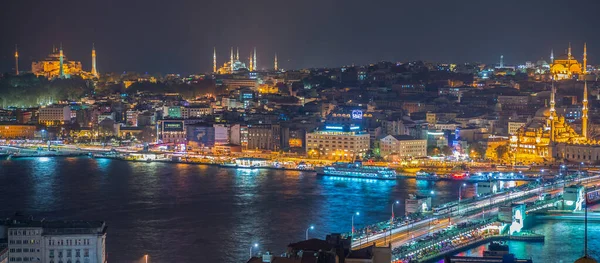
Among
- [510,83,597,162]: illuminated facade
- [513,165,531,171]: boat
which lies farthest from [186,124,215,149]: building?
[513,165,531,171]: boat

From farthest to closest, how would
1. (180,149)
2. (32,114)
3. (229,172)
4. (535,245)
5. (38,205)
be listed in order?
(32,114), (180,149), (229,172), (38,205), (535,245)

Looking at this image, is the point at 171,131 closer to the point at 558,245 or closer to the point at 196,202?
the point at 196,202

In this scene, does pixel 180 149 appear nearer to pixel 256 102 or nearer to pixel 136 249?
pixel 256 102

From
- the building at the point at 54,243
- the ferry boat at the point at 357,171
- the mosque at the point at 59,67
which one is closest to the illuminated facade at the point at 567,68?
the ferry boat at the point at 357,171

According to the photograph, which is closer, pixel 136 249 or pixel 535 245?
pixel 136 249

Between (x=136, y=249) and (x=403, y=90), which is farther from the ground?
(x=403, y=90)

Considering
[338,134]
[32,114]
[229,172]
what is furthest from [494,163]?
[32,114]
